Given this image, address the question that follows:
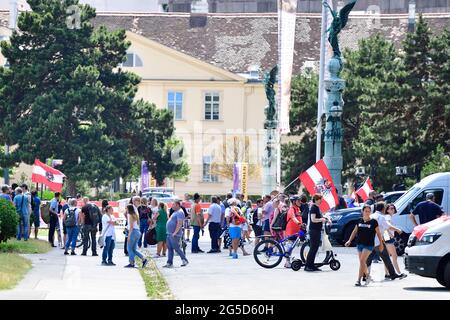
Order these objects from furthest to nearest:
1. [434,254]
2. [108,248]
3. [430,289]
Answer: [108,248] < [430,289] < [434,254]

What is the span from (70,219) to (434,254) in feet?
49.3

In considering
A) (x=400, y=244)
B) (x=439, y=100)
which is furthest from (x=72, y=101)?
(x=400, y=244)

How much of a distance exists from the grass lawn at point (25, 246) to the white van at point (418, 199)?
864cm

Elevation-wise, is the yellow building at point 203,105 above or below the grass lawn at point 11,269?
above

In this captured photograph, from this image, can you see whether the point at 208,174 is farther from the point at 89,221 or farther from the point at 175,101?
the point at 89,221

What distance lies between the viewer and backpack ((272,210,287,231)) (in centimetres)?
3566

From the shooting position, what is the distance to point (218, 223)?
1688 inches

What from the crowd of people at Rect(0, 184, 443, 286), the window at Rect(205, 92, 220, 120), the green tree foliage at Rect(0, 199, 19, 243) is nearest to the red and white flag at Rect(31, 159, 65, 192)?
the crowd of people at Rect(0, 184, 443, 286)

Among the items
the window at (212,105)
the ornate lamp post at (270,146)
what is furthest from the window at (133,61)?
the ornate lamp post at (270,146)

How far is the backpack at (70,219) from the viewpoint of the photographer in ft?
129

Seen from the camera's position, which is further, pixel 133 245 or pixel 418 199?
pixel 418 199

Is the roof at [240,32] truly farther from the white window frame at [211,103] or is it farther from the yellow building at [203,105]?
the white window frame at [211,103]

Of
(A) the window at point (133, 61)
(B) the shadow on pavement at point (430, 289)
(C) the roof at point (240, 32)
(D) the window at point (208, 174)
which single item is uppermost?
(C) the roof at point (240, 32)
